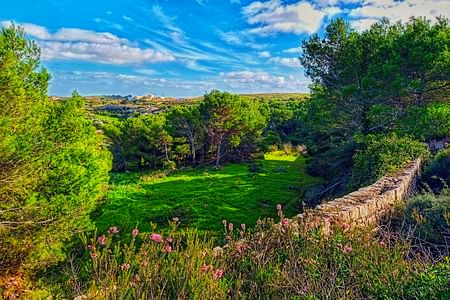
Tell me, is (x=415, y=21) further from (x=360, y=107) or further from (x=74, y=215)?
(x=74, y=215)

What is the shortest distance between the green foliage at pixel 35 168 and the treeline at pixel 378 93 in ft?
25.4

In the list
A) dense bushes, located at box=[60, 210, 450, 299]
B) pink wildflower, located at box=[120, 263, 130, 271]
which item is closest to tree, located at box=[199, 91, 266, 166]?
dense bushes, located at box=[60, 210, 450, 299]

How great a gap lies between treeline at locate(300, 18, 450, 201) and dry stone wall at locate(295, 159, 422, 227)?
4.35 ft

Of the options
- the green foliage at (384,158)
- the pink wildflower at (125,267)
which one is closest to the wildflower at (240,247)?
the pink wildflower at (125,267)

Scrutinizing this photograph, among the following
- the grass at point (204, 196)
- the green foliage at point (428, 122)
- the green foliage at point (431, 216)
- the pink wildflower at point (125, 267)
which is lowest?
the grass at point (204, 196)

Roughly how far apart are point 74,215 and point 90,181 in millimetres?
1477

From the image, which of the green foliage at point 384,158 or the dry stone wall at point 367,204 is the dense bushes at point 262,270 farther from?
the green foliage at point 384,158

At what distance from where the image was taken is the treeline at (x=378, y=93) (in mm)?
10422

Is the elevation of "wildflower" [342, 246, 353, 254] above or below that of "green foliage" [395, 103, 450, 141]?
below

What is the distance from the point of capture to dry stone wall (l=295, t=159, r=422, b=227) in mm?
4715

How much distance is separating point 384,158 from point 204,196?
10171 millimetres

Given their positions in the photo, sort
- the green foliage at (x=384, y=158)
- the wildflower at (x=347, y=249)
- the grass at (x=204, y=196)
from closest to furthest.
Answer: the wildflower at (x=347, y=249)
the green foliage at (x=384, y=158)
the grass at (x=204, y=196)

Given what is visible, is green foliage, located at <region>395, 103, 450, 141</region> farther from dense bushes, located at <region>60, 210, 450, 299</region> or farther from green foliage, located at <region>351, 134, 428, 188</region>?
dense bushes, located at <region>60, 210, 450, 299</region>

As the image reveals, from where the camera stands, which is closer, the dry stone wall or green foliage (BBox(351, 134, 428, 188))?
the dry stone wall
